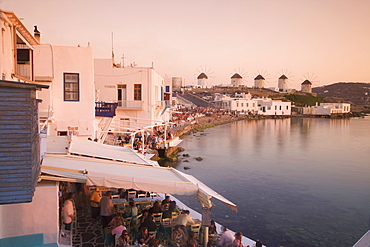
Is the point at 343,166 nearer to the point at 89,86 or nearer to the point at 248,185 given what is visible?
the point at 248,185

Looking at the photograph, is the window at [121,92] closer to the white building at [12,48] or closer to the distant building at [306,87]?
the white building at [12,48]

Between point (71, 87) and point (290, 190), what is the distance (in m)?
13.2

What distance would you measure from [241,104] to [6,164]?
274 ft

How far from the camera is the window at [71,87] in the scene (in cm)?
1529

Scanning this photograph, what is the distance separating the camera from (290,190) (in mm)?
18922

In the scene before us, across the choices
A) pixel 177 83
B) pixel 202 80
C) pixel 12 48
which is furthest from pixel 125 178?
pixel 202 80

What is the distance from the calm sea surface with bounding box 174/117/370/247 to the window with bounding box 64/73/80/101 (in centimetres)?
724

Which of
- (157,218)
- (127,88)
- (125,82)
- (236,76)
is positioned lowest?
(157,218)

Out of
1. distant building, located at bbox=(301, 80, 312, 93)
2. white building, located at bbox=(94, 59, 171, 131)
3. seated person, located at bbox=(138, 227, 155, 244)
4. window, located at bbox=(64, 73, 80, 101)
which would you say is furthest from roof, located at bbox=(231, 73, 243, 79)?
seated person, located at bbox=(138, 227, 155, 244)

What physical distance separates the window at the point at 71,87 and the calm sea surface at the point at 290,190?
7237 mm

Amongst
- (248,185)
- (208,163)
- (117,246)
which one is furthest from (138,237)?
(208,163)

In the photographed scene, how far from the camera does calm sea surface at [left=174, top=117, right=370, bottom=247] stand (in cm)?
1291

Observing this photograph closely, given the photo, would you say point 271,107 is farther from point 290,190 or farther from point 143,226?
point 143,226

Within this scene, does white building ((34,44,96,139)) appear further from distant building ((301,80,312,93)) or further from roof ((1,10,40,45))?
distant building ((301,80,312,93))
